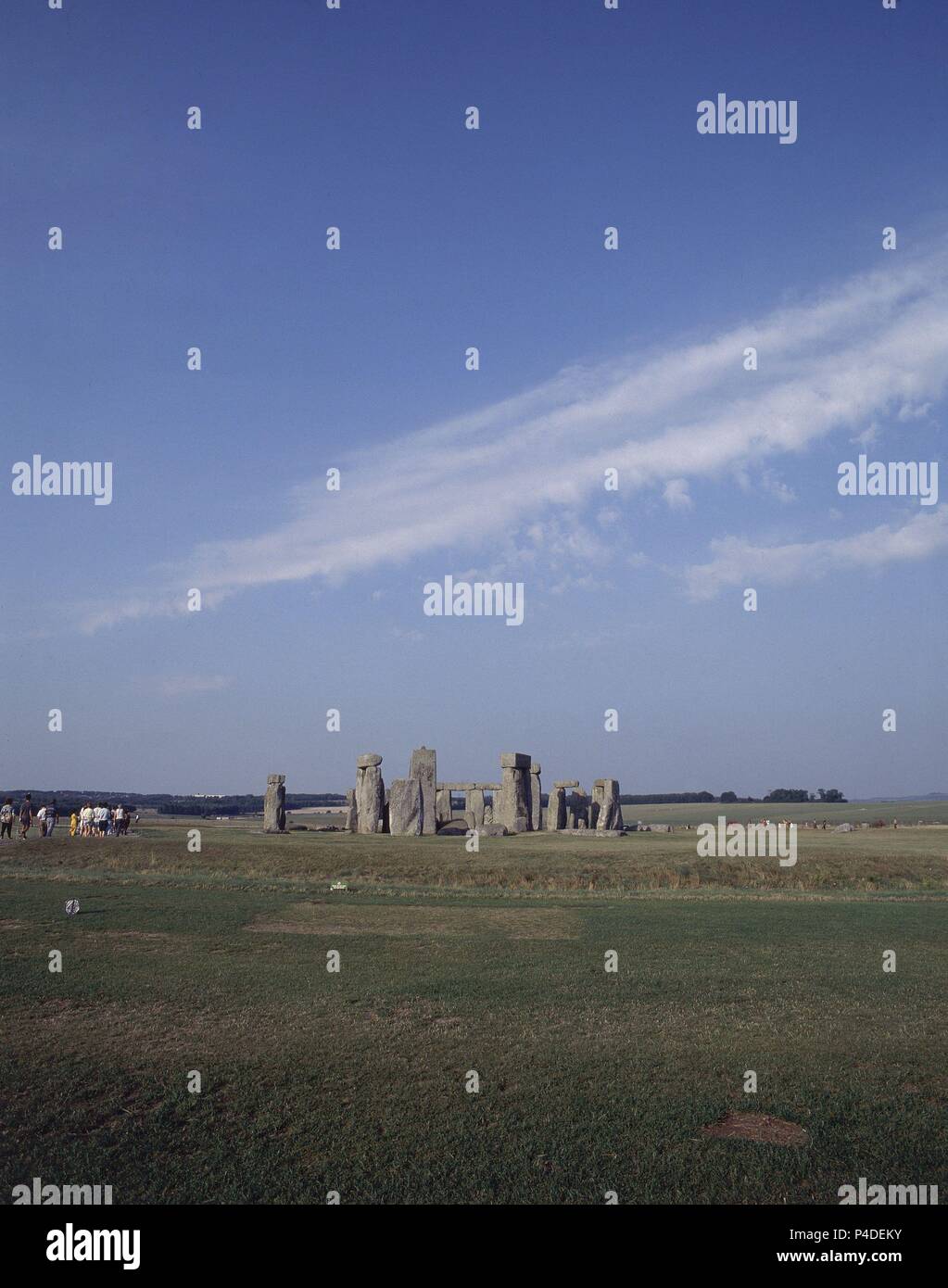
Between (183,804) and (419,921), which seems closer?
(419,921)

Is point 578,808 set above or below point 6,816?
below

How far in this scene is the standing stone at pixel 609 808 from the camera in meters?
43.5

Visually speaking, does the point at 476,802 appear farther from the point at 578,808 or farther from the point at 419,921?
the point at 419,921

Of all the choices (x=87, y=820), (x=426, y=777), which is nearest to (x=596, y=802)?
(x=426, y=777)

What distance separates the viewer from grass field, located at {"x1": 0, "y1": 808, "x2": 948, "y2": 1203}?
5.95 m

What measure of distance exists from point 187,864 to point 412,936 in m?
11.4

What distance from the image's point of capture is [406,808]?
1500 inches

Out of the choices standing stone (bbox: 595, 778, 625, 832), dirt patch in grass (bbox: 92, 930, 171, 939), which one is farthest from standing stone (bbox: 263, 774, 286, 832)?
dirt patch in grass (bbox: 92, 930, 171, 939)

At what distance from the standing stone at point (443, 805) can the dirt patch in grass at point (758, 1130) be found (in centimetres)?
3544

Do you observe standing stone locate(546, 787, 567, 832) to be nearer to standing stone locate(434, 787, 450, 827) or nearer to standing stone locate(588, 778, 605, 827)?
standing stone locate(588, 778, 605, 827)

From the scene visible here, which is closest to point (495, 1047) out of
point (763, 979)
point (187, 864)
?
point (763, 979)

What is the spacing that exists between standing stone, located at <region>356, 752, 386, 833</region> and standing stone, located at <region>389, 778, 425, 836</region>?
0.95 m

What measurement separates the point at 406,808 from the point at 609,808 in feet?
35.6

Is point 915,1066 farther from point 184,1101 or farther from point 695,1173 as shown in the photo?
point 184,1101
